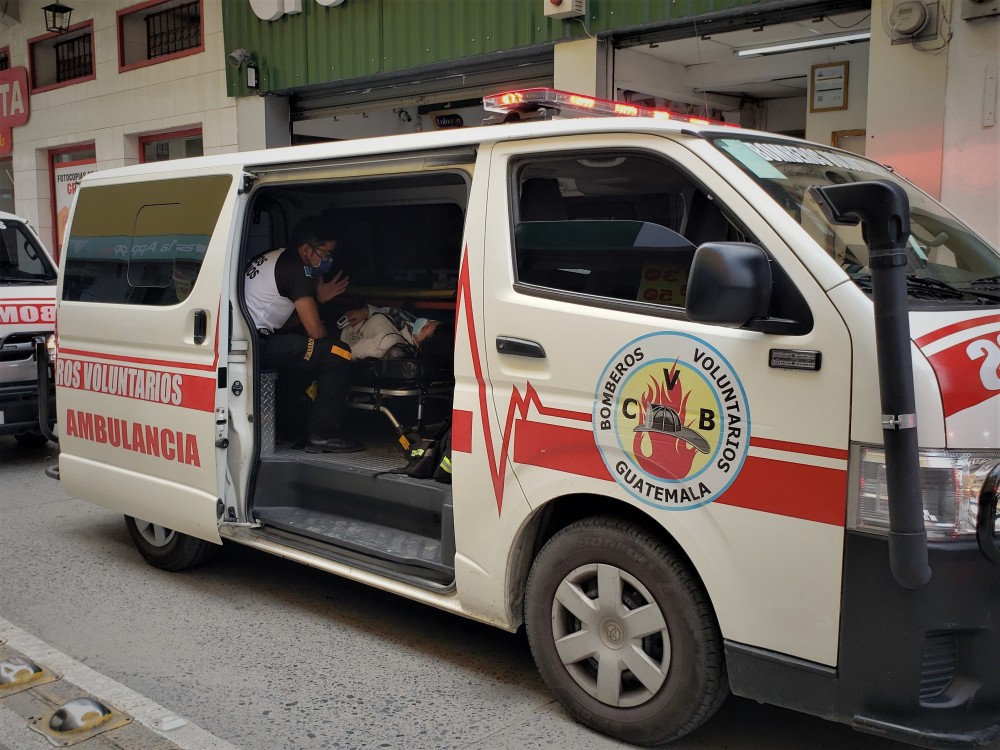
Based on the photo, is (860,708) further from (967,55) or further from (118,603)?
(967,55)

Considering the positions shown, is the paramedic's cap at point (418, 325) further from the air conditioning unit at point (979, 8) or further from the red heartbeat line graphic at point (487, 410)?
the air conditioning unit at point (979, 8)

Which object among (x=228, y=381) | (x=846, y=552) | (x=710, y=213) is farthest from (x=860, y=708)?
(x=228, y=381)

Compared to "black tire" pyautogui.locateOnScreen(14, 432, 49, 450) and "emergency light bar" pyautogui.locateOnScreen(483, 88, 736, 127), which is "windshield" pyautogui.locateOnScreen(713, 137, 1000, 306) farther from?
"black tire" pyautogui.locateOnScreen(14, 432, 49, 450)

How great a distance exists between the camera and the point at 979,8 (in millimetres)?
6844

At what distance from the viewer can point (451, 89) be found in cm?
1098

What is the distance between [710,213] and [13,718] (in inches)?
126

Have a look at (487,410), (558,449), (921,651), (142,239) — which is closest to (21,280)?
(142,239)

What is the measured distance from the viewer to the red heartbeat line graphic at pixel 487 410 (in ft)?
11.6

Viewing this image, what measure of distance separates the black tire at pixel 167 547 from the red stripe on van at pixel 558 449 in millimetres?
2479

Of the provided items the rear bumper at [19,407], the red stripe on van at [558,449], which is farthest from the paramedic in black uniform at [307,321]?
the rear bumper at [19,407]

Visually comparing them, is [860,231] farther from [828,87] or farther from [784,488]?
[828,87]

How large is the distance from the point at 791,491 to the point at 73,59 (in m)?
16.5

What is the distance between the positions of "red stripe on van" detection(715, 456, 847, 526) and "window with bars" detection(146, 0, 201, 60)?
12821 millimetres

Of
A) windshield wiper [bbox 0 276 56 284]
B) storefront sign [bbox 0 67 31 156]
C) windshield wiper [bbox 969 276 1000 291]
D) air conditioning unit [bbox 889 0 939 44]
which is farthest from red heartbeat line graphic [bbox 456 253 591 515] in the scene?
storefront sign [bbox 0 67 31 156]
